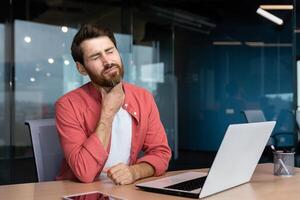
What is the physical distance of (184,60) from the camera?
766 centimetres

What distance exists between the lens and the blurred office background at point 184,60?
246 inches

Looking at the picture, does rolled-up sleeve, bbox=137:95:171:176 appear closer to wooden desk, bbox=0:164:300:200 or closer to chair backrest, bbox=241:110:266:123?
wooden desk, bbox=0:164:300:200

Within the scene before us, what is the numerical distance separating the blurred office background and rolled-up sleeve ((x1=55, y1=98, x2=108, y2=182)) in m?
4.45

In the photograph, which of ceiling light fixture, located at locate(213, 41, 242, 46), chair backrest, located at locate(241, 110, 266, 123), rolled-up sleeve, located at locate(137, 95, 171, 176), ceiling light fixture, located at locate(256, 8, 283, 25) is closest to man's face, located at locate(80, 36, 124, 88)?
rolled-up sleeve, located at locate(137, 95, 171, 176)

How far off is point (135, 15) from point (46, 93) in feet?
6.83

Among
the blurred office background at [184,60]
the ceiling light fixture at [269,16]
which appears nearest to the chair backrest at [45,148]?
the blurred office background at [184,60]

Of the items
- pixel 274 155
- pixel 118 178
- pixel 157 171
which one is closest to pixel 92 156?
pixel 118 178

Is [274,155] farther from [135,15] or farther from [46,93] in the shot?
[135,15]

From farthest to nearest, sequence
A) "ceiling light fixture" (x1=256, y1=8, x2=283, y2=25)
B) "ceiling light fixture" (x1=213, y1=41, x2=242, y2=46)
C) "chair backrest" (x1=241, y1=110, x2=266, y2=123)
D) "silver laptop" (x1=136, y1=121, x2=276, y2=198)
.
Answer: "ceiling light fixture" (x1=213, y1=41, x2=242, y2=46), "ceiling light fixture" (x1=256, y1=8, x2=283, y2=25), "chair backrest" (x1=241, y1=110, x2=266, y2=123), "silver laptop" (x1=136, y1=121, x2=276, y2=198)

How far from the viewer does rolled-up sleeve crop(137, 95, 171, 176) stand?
5.97 ft

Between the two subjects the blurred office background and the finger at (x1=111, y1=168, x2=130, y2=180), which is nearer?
the finger at (x1=111, y1=168, x2=130, y2=180)

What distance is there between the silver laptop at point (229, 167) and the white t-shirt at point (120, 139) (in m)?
0.25

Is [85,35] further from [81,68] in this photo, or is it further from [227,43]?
[227,43]

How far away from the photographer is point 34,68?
6234 mm
